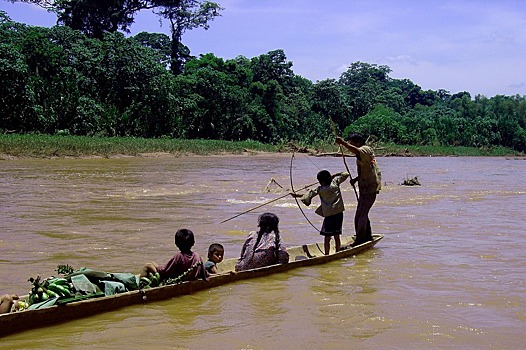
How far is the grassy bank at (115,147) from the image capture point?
24.2 metres

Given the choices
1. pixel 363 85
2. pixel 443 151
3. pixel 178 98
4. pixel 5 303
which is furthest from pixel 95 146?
pixel 363 85

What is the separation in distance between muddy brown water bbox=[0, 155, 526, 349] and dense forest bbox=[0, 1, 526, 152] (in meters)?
16.2

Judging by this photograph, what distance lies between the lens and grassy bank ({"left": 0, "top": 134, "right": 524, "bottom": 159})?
79.4ft

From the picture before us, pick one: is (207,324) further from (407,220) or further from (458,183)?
(458,183)

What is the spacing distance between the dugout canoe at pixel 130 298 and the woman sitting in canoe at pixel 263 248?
0.33ft

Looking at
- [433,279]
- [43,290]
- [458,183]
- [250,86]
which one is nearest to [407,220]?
[433,279]

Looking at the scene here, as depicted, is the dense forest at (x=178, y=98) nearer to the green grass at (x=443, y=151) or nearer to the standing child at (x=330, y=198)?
Result: the green grass at (x=443, y=151)

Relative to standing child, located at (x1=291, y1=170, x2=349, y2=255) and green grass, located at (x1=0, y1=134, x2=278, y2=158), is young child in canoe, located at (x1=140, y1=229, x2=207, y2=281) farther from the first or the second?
green grass, located at (x1=0, y1=134, x2=278, y2=158)

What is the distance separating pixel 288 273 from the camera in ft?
21.7

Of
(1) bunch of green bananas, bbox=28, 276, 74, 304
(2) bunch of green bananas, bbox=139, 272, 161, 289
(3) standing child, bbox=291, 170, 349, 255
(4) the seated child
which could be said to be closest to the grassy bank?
(3) standing child, bbox=291, 170, 349, 255

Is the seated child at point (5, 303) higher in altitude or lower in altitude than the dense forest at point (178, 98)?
lower

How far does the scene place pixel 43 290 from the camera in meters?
4.51

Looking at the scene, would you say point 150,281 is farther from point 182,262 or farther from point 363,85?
point 363,85

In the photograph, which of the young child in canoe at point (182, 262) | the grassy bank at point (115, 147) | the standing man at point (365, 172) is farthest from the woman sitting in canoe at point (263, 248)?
the grassy bank at point (115, 147)
